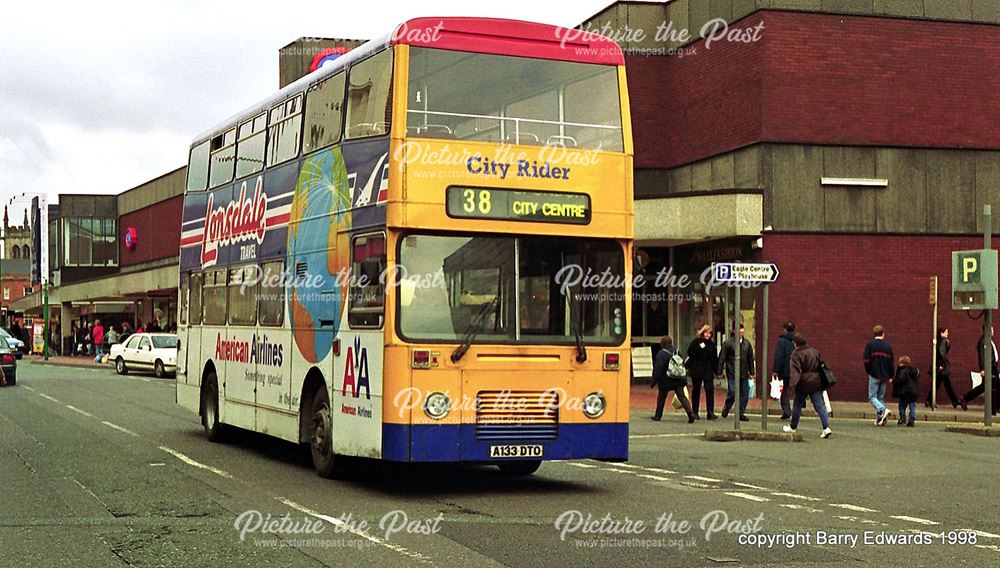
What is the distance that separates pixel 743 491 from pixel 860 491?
128 cm

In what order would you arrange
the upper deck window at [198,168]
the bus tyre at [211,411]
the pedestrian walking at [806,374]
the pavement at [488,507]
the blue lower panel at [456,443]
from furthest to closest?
the pedestrian walking at [806,374] → the upper deck window at [198,168] → the bus tyre at [211,411] → the blue lower panel at [456,443] → the pavement at [488,507]

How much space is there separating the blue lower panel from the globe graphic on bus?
1816mm

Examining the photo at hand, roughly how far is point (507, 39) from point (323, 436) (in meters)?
4.56

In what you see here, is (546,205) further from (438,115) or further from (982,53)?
(982,53)

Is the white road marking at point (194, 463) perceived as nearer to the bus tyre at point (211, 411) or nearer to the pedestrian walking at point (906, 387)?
the bus tyre at point (211, 411)

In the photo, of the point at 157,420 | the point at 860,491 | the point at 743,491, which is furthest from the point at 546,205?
the point at 157,420

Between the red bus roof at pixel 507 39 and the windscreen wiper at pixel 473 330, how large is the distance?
2482mm

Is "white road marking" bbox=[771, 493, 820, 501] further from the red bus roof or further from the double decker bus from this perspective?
the red bus roof

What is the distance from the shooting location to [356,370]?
42.6 feet

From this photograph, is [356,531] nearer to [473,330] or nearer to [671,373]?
[473,330]

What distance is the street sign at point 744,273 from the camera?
65.9ft

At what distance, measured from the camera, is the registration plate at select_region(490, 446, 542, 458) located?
490 inches

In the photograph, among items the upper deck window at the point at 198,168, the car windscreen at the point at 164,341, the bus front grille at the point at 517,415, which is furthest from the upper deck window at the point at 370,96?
the car windscreen at the point at 164,341

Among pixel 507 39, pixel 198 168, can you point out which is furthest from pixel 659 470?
pixel 198 168
